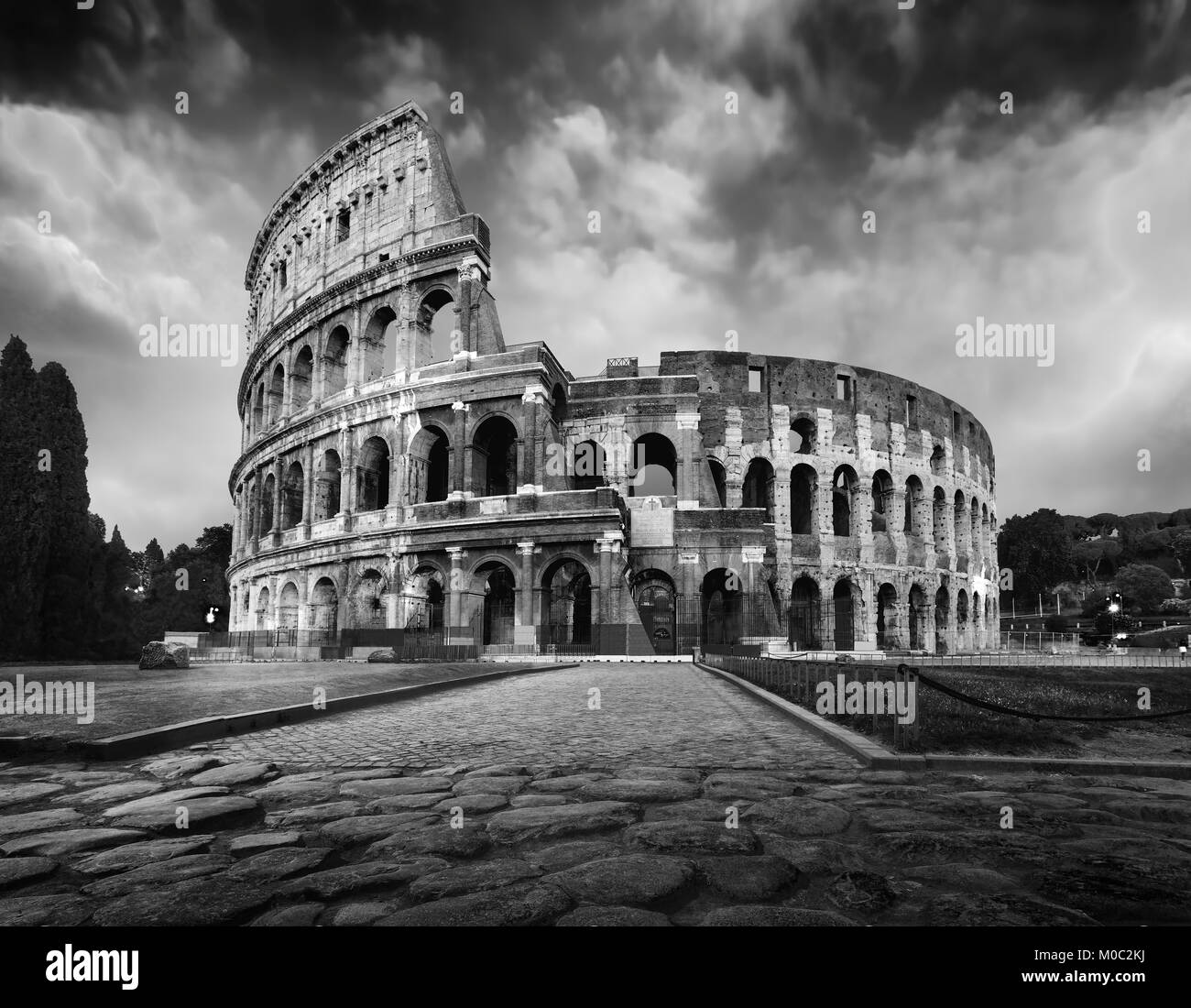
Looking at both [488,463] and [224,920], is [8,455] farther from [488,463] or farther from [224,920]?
[224,920]

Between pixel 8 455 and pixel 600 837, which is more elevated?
pixel 8 455

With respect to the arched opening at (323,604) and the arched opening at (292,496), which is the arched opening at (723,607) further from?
the arched opening at (292,496)

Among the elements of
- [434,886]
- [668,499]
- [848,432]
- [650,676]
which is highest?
[848,432]

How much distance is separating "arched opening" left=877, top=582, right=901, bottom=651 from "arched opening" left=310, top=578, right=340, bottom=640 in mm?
24283

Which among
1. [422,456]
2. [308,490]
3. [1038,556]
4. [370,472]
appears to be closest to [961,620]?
Answer: [422,456]

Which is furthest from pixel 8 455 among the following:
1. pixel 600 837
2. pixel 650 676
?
pixel 600 837

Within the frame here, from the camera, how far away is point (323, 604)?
31.1 m

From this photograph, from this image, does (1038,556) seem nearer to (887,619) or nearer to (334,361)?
(887,619)

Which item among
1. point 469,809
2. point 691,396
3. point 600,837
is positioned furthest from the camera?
point 691,396

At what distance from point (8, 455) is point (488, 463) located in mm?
18605

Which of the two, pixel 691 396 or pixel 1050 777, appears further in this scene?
pixel 691 396

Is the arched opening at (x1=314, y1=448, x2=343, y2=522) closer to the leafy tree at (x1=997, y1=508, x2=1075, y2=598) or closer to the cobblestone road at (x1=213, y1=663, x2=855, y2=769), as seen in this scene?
the cobblestone road at (x1=213, y1=663, x2=855, y2=769)

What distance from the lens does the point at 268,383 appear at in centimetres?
3759
